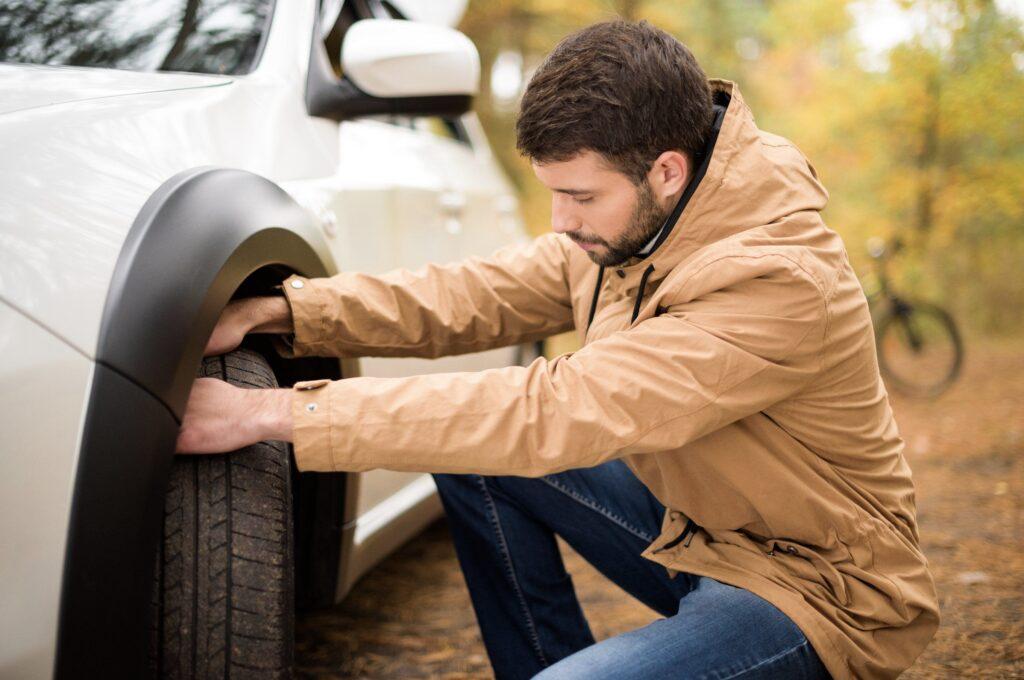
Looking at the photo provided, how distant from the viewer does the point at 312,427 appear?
4.99 feet

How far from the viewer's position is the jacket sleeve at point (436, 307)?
6.25ft

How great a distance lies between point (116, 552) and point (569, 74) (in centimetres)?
114

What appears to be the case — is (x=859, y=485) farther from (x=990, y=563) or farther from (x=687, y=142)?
(x=990, y=563)

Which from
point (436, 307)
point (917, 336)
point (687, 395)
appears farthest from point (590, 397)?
point (917, 336)

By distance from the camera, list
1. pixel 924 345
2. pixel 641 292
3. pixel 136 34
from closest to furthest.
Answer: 1. pixel 641 292
2. pixel 136 34
3. pixel 924 345

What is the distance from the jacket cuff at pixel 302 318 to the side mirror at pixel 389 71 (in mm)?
470

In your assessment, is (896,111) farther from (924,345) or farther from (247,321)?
(247,321)

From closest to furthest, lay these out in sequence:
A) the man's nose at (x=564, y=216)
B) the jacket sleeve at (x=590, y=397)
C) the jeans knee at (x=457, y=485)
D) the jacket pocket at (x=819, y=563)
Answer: the jacket sleeve at (x=590, y=397) → the jacket pocket at (x=819, y=563) → the man's nose at (x=564, y=216) → the jeans knee at (x=457, y=485)

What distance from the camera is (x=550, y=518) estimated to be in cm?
221

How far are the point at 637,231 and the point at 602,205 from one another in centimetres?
8

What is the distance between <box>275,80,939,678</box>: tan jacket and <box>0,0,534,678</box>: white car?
179 millimetres

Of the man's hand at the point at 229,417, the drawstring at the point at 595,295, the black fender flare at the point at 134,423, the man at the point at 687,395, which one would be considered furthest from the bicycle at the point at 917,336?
the black fender flare at the point at 134,423

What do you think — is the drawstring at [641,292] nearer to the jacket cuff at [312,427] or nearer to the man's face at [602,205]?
the man's face at [602,205]

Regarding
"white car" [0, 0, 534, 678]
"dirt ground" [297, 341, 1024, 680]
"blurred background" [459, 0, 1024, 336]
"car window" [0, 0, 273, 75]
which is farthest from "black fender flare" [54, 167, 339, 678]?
"blurred background" [459, 0, 1024, 336]
